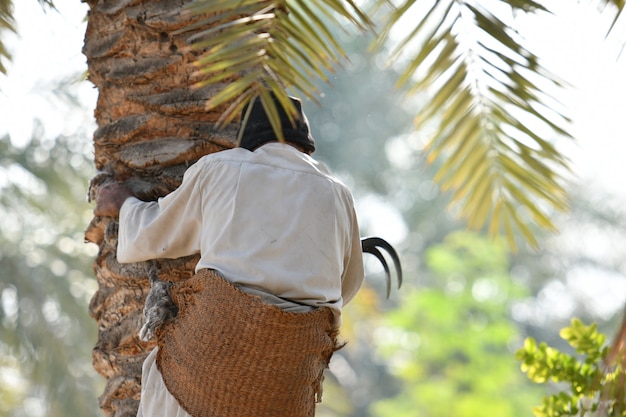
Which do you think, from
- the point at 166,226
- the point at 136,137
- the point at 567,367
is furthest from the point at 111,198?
the point at 567,367

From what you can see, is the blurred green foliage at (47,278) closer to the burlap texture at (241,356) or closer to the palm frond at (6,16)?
the palm frond at (6,16)

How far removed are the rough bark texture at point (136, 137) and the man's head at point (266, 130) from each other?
0.31 m

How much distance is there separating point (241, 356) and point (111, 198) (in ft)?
2.77

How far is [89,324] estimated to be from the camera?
11.5 meters

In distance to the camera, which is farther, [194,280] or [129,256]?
[129,256]

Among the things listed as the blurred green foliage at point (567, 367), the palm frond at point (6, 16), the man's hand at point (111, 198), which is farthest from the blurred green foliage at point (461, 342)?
the man's hand at point (111, 198)

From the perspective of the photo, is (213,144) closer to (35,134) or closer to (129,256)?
(129,256)

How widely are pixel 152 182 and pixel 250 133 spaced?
0.48m

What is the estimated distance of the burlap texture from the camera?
283 centimetres

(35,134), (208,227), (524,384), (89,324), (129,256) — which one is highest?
(208,227)

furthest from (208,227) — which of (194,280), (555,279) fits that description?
(555,279)

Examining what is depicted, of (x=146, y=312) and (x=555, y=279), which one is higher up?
(x=146, y=312)

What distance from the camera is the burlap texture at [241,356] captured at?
111 inches

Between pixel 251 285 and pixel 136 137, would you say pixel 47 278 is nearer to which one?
pixel 136 137
